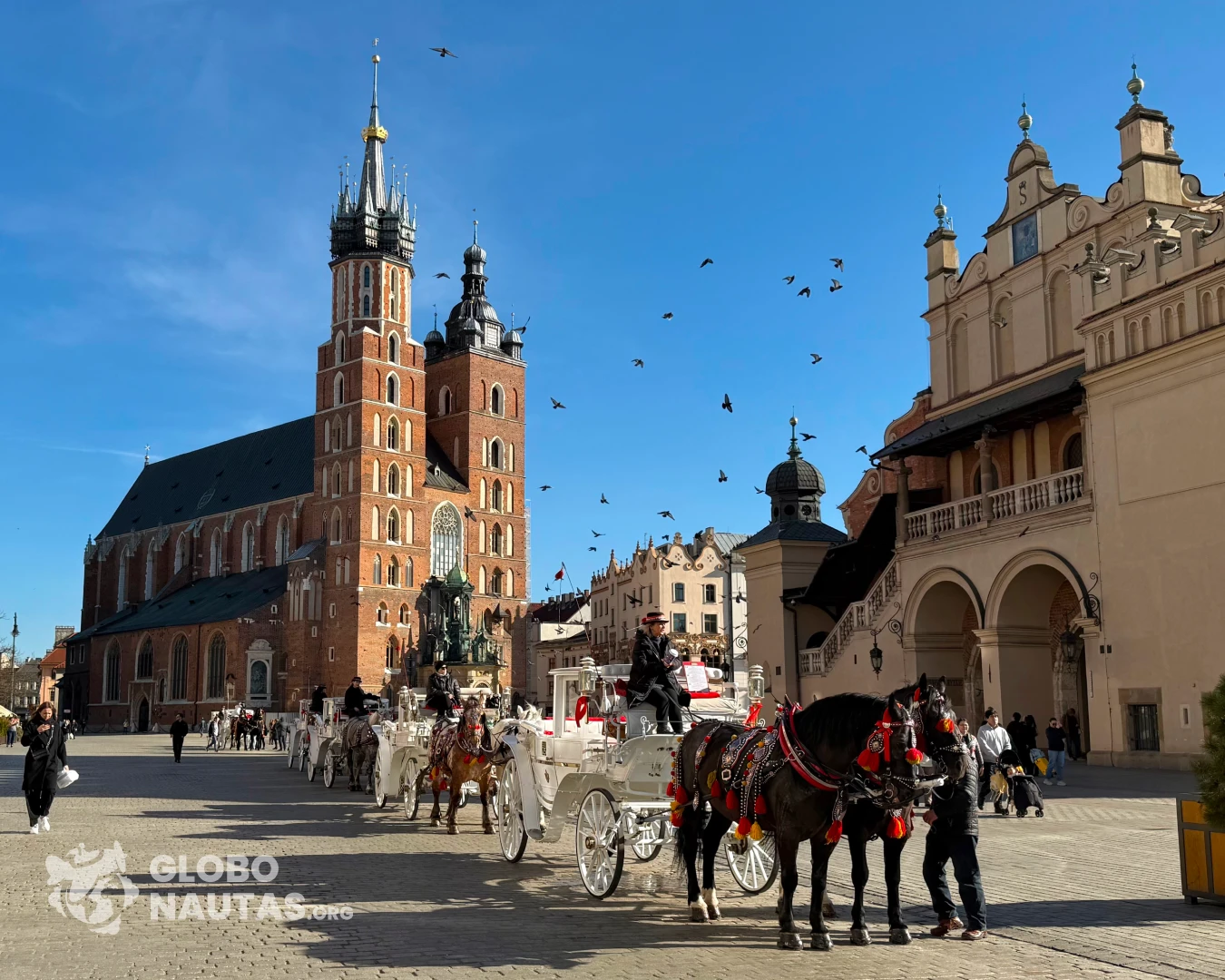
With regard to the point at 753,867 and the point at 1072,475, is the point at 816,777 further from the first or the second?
the point at 1072,475

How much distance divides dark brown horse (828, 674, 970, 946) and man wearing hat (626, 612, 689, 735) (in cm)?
258

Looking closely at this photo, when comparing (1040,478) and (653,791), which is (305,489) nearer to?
Answer: (1040,478)

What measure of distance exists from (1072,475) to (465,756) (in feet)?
51.2

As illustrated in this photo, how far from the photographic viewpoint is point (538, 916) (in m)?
9.13

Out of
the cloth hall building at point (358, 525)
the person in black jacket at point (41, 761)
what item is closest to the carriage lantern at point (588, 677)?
the person in black jacket at point (41, 761)

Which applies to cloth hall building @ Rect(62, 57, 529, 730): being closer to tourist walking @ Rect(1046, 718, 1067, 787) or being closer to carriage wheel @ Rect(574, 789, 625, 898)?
tourist walking @ Rect(1046, 718, 1067, 787)

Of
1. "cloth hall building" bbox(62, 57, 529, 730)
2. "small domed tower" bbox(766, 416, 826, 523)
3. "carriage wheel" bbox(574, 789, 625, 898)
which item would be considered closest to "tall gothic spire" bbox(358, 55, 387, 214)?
"cloth hall building" bbox(62, 57, 529, 730)

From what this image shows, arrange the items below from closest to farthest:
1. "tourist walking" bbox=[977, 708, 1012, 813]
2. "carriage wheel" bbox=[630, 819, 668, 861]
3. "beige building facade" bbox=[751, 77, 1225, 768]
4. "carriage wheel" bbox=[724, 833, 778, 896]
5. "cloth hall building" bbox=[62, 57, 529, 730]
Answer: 1. "carriage wheel" bbox=[724, 833, 778, 896]
2. "carriage wheel" bbox=[630, 819, 668, 861]
3. "tourist walking" bbox=[977, 708, 1012, 813]
4. "beige building facade" bbox=[751, 77, 1225, 768]
5. "cloth hall building" bbox=[62, 57, 529, 730]

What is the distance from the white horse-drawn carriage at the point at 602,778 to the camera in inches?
391

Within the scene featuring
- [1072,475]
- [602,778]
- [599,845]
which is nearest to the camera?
[599,845]

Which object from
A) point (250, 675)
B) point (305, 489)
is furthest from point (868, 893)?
point (305, 489)

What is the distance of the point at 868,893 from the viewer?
34.4 ft

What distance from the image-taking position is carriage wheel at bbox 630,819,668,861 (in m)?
10.5

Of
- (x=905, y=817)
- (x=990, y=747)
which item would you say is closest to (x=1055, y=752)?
(x=990, y=747)
